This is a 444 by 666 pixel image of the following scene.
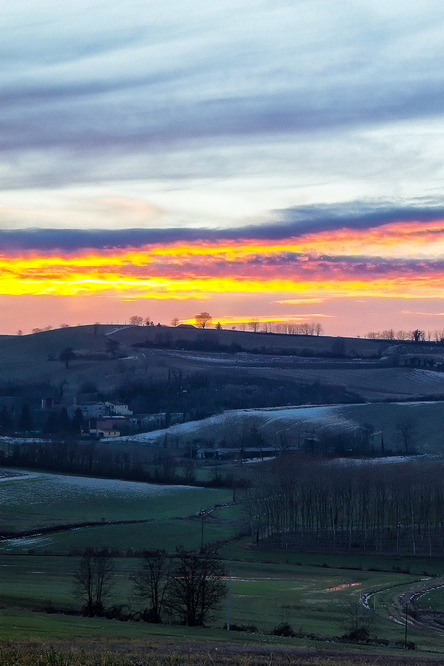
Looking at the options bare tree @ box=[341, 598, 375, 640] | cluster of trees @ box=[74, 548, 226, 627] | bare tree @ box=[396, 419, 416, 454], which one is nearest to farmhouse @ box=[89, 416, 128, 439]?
bare tree @ box=[396, 419, 416, 454]

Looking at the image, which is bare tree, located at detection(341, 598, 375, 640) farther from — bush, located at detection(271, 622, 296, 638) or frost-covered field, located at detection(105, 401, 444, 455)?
frost-covered field, located at detection(105, 401, 444, 455)

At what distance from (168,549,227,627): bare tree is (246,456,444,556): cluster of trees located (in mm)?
35330

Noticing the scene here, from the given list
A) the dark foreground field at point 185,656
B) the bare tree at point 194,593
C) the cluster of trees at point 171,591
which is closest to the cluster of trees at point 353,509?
the cluster of trees at point 171,591

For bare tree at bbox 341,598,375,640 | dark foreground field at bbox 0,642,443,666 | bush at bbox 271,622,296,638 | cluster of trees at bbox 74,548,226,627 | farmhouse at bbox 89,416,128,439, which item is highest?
farmhouse at bbox 89,416,128,439

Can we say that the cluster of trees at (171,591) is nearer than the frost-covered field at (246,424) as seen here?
Yes

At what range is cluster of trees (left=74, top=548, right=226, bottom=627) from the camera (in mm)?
53625

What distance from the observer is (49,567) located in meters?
71.4

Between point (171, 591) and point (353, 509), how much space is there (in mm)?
45553

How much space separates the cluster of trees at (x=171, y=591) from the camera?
5362 cm

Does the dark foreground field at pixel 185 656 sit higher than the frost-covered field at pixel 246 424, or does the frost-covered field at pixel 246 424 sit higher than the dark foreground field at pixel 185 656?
the frost-covered field at pixel 246 424

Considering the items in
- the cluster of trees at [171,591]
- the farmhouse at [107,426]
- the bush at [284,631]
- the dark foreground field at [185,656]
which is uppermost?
the farmhouse at [107,426]

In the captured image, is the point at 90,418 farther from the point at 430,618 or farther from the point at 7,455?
the point at 430,618

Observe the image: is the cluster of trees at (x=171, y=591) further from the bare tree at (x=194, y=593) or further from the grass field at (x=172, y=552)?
the grass field at (x=172, y=552)

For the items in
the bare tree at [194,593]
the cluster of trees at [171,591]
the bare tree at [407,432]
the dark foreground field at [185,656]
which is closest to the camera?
the dark foreground field at [185,656]
